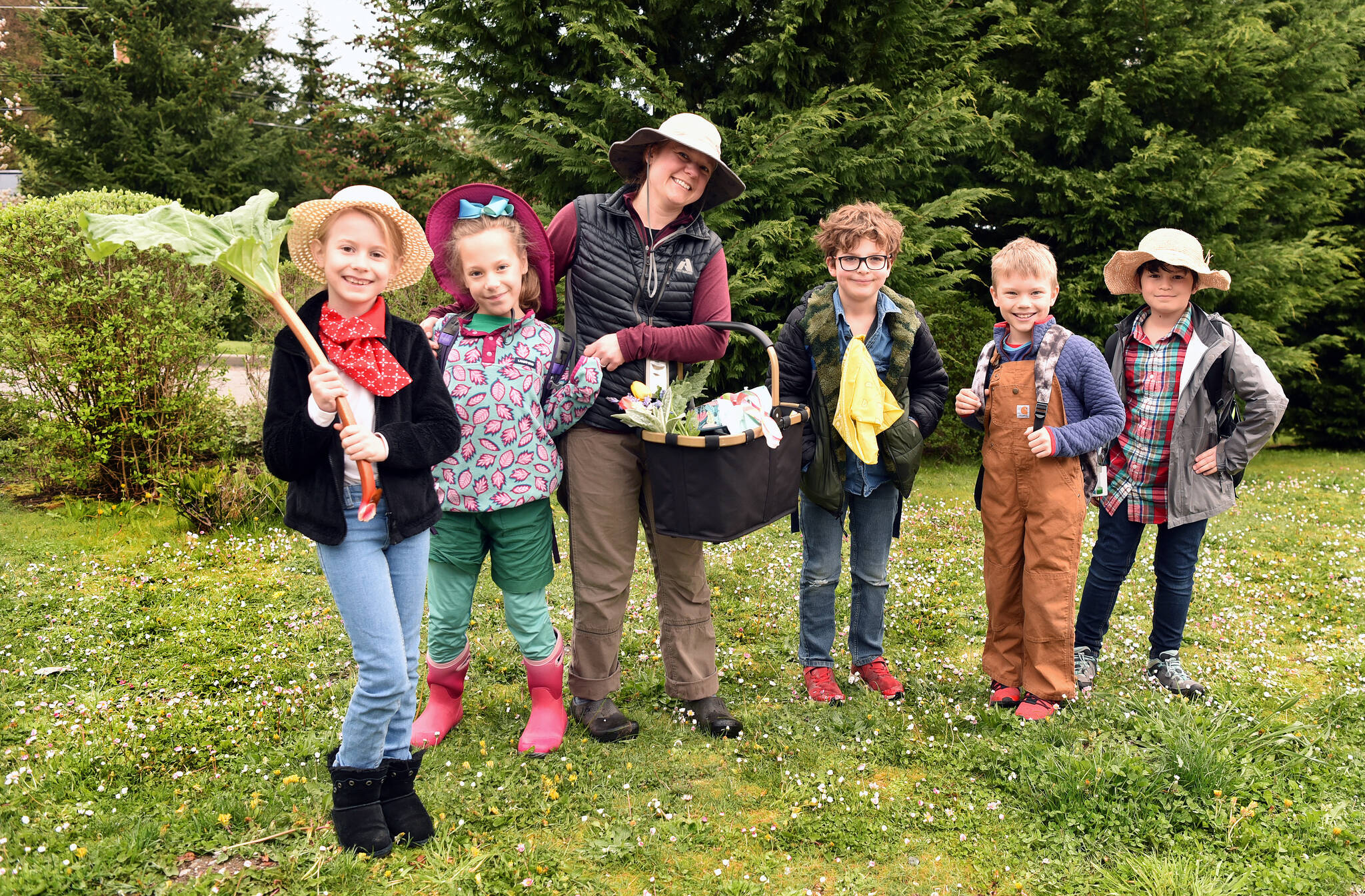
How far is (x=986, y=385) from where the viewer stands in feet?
12.5

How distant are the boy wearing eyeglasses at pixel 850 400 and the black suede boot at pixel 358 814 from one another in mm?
1976

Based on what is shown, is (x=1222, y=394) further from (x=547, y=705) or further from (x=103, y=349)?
(x=103, y=349)

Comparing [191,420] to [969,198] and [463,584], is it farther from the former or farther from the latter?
[969,198]

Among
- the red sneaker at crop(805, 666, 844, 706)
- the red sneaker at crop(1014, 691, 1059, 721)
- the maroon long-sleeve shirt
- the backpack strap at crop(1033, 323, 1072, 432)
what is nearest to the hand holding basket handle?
the maroon long-sleeve shirt

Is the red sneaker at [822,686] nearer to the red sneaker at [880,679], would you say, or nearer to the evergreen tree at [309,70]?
the red sneaker at [880,679]

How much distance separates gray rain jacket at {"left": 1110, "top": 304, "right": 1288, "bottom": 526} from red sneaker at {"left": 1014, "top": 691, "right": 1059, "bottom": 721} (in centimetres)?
103

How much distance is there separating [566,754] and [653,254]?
2.03 m

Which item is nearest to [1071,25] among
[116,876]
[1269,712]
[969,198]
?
[969,198]

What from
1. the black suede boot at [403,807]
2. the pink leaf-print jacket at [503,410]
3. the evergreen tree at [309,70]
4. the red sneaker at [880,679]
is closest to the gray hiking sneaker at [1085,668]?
the red sneaker at [880,679]

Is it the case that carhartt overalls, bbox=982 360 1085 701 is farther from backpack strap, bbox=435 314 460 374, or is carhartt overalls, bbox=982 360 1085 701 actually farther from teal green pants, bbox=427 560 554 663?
backpack strap, bbox=435 314 460 374

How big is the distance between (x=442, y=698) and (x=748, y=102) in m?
6.29

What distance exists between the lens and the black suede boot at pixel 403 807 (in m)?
2.84

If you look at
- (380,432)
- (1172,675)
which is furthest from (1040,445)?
(380,432)

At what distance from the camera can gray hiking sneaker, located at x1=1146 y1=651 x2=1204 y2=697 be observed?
4.00m
